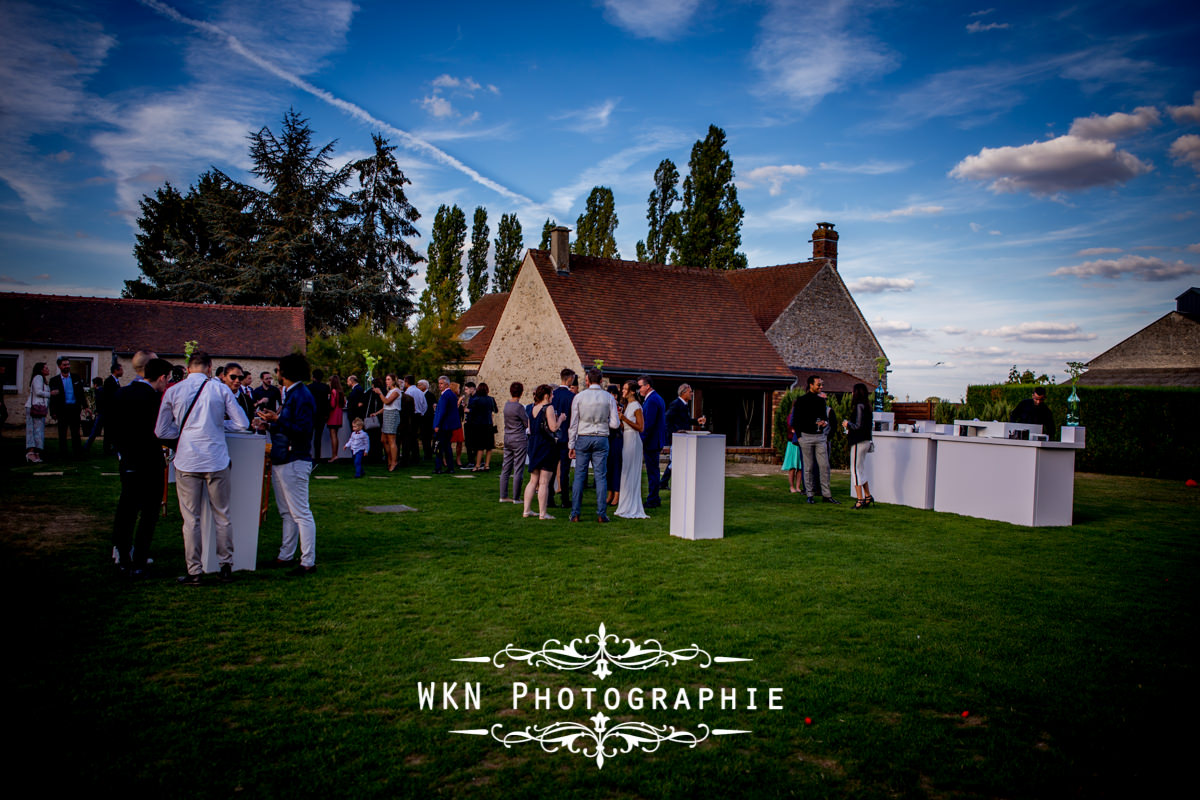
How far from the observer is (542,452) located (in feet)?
31.4

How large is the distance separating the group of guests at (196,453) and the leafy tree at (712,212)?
31.0 meters

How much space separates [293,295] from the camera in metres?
37.2

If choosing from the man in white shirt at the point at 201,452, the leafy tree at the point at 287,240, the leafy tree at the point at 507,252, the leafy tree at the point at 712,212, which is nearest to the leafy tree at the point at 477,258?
the leafy tree at the point at 507,252

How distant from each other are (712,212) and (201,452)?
32.6 metres

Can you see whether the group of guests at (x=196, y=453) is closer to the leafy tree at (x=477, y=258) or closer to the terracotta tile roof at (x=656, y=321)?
the terracotta tile roof at (x=656, y=321)

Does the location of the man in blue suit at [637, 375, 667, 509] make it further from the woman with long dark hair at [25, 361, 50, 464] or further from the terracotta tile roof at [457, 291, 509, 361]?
the terracotta tile roof at [457, 291, 509, 361]

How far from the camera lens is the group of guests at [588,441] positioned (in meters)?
9.22

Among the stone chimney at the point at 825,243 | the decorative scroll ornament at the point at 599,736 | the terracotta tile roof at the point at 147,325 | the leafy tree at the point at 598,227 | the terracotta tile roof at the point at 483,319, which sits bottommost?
the decorative scroll ornament at the point at 599,736

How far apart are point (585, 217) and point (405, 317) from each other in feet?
48.4

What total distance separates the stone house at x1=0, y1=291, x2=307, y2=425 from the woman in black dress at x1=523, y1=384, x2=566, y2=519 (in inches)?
840

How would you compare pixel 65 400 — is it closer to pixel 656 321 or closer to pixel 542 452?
pixel 542 452

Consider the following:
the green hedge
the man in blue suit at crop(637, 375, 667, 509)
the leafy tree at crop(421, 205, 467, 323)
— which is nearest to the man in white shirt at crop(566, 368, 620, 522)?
the man in blue suit at crop(637, 375, 667, 509)

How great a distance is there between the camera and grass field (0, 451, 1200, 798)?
10.6 feet

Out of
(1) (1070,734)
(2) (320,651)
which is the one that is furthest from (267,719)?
(1) (1070,734)
